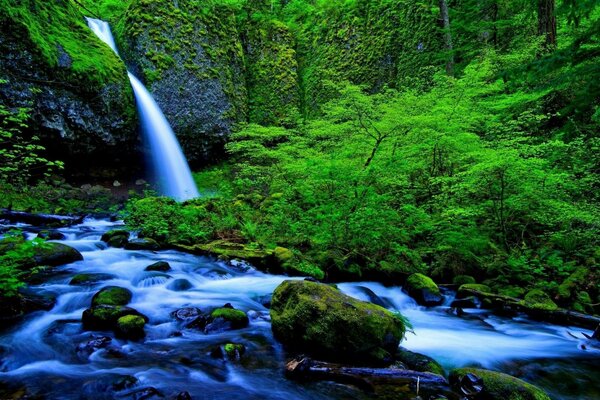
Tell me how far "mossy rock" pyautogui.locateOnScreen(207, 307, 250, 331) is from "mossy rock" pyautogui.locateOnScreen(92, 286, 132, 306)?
130cm

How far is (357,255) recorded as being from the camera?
24.6ft

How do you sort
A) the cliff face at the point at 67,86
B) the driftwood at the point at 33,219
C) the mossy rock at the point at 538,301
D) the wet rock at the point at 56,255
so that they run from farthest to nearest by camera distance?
the cliff face at the point at 67,86, the driftwood at the point at 33,219, the wet rock at the point at 56,255, the mossy rock at the point at 538,301

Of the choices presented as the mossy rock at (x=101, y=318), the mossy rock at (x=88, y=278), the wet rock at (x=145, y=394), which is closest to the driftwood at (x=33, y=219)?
the mossy rock at (x=88, y=278)

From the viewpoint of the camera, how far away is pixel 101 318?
4.25 m

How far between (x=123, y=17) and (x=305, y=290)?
18964 millimetres

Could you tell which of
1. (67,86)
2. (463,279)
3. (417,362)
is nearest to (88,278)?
(417,362)

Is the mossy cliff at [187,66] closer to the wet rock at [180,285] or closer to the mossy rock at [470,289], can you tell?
the wet rock at [180,285]

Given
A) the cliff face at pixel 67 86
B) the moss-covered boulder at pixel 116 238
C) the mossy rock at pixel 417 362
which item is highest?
the cliff face at pixel 67 86

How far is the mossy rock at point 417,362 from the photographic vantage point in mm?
3519

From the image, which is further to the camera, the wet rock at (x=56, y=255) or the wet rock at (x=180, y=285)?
the wet rock at (x=56, y=255)

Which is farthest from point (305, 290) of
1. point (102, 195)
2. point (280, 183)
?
point (102, 195)

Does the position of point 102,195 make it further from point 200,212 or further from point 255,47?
point 255,47

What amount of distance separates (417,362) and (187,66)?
1709 centimetres

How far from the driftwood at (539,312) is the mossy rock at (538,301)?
0.03 metres
